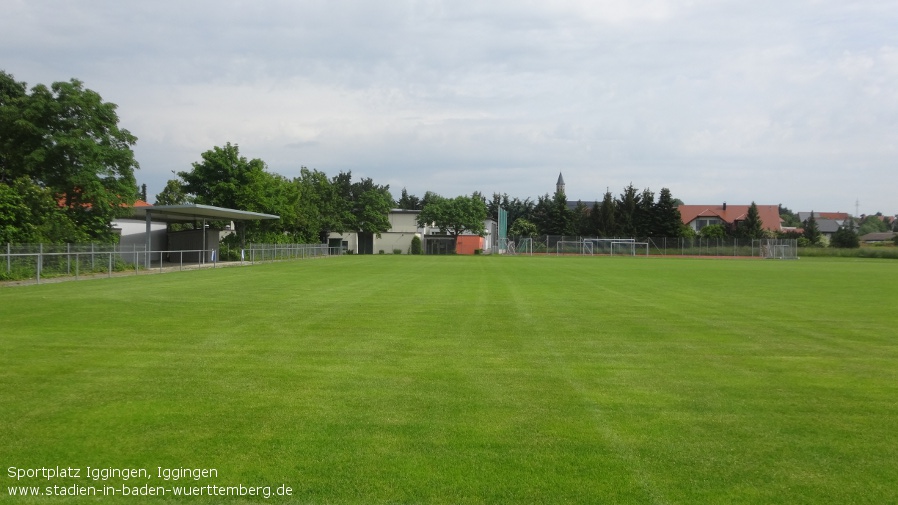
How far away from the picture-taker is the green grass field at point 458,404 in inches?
196

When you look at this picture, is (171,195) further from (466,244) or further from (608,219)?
(608,219)

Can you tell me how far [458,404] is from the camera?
23.1 ft

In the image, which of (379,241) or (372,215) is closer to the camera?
(372,215)

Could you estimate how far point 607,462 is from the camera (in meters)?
5.34

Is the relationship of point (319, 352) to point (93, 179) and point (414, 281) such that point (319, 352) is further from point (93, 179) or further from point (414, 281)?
point (93, 179)

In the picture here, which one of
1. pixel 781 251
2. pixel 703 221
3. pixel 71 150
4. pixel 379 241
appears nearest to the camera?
pixel 71 150

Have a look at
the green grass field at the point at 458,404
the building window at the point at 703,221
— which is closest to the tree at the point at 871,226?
the building window at the point at 703,221

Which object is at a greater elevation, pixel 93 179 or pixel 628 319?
pixel 93 179

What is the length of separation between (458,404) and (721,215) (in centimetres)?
11510

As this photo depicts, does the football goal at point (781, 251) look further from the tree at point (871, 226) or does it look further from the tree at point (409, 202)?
the tree at point (871, 226)

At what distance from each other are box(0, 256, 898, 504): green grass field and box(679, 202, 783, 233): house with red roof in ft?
333

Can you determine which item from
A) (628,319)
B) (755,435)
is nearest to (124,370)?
(755,435)

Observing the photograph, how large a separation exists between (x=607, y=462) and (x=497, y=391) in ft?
7.98

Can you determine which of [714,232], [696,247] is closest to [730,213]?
[714,232]
